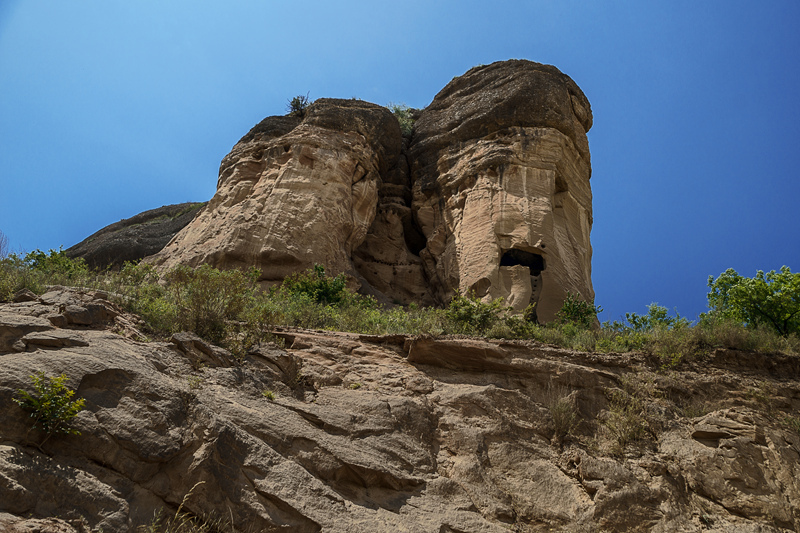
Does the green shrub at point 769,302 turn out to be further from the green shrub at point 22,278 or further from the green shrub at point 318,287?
the green shrub at point 22,278

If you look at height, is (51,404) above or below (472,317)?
below

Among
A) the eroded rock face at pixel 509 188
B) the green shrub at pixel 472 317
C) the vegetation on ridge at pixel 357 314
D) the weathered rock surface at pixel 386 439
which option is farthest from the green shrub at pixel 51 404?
the eroded rock face at pixel 509 188

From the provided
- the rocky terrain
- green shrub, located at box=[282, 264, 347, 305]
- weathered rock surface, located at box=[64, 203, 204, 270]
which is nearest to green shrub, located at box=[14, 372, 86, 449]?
green shrub, located at box=[282, 264, 347, 305]

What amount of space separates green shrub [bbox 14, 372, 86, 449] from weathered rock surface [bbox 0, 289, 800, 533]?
10 cm

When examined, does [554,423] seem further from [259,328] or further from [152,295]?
[152,295]

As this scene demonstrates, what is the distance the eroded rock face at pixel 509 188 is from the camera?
16.1m

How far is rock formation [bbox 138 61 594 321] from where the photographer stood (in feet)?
53.3

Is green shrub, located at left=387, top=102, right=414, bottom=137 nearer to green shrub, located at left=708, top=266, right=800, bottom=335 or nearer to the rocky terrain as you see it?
the rocky terrain

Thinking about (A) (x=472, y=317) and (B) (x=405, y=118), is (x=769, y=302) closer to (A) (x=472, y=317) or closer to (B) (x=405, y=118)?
(A) (x=472, y=317)

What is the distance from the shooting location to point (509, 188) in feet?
56.1

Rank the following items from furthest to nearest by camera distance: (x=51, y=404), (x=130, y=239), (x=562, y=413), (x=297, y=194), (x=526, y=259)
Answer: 1. (x=130, y=239)
2. (x=297, y=194)
3. (x=526, y=259)
4. (x=562, y=413)
5. (x=51, y=404)

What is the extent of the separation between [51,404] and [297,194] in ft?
42.3

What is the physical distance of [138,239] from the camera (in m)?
21.2

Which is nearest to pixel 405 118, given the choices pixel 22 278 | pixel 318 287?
pixel 318 287
